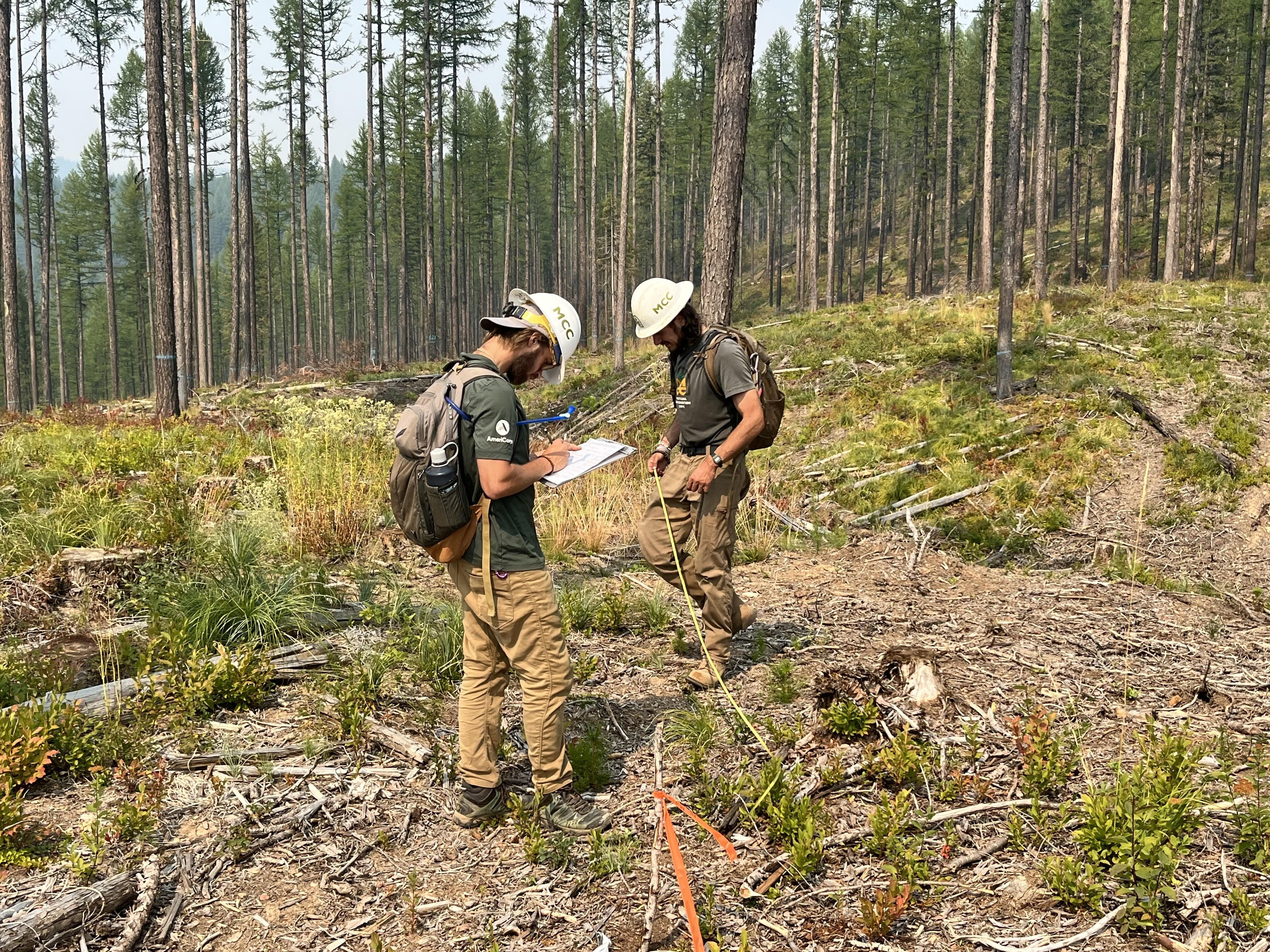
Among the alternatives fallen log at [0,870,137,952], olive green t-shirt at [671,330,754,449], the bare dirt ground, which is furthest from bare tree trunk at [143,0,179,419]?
fallen log at [0,870,137,952]

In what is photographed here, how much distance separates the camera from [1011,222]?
470 inches

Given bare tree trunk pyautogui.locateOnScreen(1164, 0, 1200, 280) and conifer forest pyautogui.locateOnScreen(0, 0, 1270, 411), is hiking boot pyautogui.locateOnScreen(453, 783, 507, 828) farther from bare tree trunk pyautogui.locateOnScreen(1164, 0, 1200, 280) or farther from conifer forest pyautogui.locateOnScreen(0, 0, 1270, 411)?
bare tree trunk pyautogui.locateOnScreen(1164, 0, 1200, 280)

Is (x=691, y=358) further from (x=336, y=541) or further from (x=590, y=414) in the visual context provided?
(x=590, y=414)

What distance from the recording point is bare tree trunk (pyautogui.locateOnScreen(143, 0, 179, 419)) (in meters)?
12.6

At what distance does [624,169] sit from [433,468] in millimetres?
22079

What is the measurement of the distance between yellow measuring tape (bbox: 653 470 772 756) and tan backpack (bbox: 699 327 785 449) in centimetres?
65

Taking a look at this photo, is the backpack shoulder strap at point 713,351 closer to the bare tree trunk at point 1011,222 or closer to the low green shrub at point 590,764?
the low green shrub at point 590,764

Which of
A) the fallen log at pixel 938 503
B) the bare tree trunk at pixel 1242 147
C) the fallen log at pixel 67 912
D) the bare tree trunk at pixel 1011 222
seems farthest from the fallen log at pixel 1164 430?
the bare tree trunk at pixel 1242 147

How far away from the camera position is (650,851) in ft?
10.5

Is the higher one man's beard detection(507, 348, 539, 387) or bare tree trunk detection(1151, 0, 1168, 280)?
bare tree trunk detection(1151, 0, 1168, 280)

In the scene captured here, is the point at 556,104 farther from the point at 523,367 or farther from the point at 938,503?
the point at 523,367

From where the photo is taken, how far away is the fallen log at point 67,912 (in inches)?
98.8

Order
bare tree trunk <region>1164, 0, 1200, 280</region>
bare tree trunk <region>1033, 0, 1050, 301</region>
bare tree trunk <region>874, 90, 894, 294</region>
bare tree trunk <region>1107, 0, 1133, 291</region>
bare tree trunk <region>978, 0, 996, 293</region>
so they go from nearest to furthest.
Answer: bare tree trunk <region>978, 0, 996, 293</region>, bare tree trunk <region>1107, 0, 1133, 291</region>, bare tree trunk <region>1033, 0, 1050, 301</region>, bare tree trunk <region>1164, 0, 1200, 280</region>, bare tree trunk <region>874, 90, 894, 294</region>

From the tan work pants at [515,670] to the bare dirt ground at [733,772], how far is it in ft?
1.21
